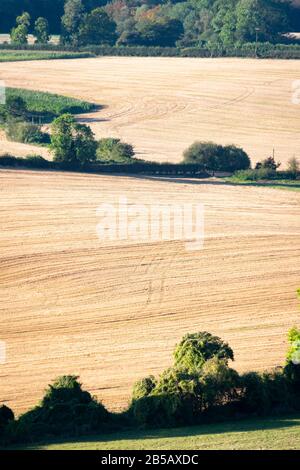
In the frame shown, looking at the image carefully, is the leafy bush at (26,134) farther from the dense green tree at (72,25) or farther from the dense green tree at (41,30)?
the dense green tree at (41,30)

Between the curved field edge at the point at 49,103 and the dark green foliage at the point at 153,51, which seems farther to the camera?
the dark green foliage at the point at 153,51

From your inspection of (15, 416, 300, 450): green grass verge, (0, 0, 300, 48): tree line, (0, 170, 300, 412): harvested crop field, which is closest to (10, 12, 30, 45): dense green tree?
(0, 0, 300, 48): tree line

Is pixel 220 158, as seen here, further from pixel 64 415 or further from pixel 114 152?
pixel 64 415

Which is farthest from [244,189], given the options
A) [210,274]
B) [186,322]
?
[186,322]

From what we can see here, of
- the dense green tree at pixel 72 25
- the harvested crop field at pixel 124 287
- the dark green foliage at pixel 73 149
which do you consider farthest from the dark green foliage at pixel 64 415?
the dense green tree at pixel 72 25

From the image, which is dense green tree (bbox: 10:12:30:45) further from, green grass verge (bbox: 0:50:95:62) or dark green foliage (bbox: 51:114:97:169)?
dark green foliage (bbox: 51:114:97:169)

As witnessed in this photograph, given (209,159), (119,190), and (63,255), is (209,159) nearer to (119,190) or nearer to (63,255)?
(119,190)
